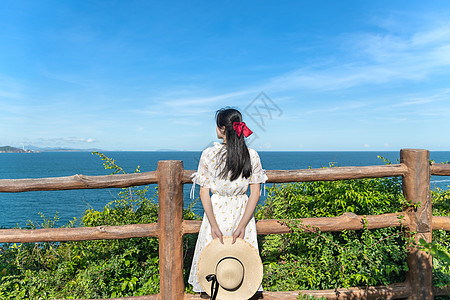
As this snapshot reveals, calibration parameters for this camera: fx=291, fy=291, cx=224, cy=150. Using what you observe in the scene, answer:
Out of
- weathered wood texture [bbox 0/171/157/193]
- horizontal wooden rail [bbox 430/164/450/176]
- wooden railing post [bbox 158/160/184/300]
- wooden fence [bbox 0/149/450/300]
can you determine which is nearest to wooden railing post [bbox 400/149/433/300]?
wooden fence [bbox 0/149/450/300]

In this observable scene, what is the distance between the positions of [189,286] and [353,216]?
2.34 meters

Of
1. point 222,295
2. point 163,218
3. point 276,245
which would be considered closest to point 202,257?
point 222,295

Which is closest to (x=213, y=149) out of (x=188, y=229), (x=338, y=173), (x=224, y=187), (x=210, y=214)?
(x=224, y=187)

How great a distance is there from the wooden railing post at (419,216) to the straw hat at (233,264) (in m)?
2.07

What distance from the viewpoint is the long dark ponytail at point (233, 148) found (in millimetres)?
3020

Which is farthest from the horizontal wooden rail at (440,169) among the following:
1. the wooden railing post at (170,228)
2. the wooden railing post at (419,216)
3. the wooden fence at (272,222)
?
the wooden railing post at (170,228)

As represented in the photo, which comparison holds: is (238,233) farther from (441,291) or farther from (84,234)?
(441,291)

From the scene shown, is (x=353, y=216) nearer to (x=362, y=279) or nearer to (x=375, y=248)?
(x=375, y=248)

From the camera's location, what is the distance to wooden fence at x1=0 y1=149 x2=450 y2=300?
3.47 meters

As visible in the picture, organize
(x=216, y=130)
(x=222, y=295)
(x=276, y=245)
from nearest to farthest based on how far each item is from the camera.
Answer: (x=222, y=295) → (x=216, y=130) → (x=276, y=245)

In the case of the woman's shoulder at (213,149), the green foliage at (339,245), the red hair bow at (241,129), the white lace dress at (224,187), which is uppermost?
the red hair bow at (241,129)

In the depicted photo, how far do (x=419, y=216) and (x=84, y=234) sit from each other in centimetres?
411

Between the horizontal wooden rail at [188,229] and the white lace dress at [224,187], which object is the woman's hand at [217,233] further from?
the horizontal wooden rail at [188,229]

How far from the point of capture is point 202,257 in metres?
2.99
